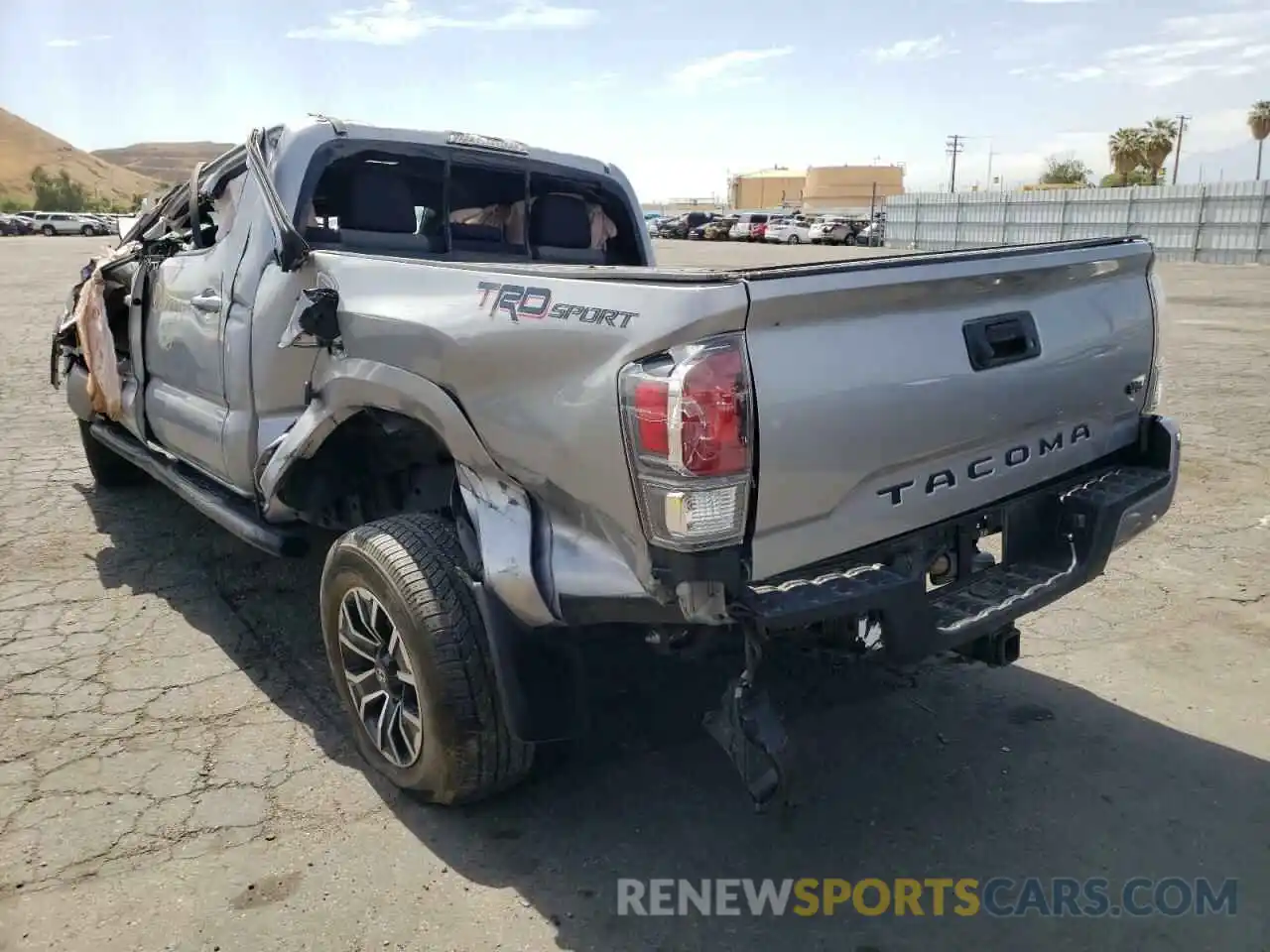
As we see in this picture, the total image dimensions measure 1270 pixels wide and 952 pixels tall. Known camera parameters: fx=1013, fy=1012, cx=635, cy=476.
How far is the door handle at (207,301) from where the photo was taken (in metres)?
4.02

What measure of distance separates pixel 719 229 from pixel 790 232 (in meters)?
8.36

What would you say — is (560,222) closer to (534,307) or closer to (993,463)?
(534,307)

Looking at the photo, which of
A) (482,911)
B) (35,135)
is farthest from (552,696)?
(35,135)

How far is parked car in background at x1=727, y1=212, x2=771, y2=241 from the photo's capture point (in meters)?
50.0

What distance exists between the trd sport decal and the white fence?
978 inches

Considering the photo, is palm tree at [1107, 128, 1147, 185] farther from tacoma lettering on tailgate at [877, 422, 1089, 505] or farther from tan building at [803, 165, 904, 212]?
tacoma lettering on tailgate at [877, 422, 1089, 505]

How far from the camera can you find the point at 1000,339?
2.65 meters

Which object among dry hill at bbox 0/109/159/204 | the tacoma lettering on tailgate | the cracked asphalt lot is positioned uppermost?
dry hill at bbox 0/109/159/204

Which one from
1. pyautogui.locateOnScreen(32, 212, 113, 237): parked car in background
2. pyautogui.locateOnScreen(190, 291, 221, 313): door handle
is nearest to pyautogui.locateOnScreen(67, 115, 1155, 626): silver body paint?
pyautogui.locateOnScreen(190, 291, 221, 313): door handle

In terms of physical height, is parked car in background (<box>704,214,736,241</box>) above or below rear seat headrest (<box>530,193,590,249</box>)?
below

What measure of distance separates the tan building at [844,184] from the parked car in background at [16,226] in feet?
198

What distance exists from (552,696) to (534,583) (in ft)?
1.17

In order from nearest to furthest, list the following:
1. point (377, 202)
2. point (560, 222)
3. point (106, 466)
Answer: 1. point (377, 202)
2. point (560, 222)
3. point (106, 466)

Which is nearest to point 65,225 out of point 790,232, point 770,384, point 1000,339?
point 790,232
